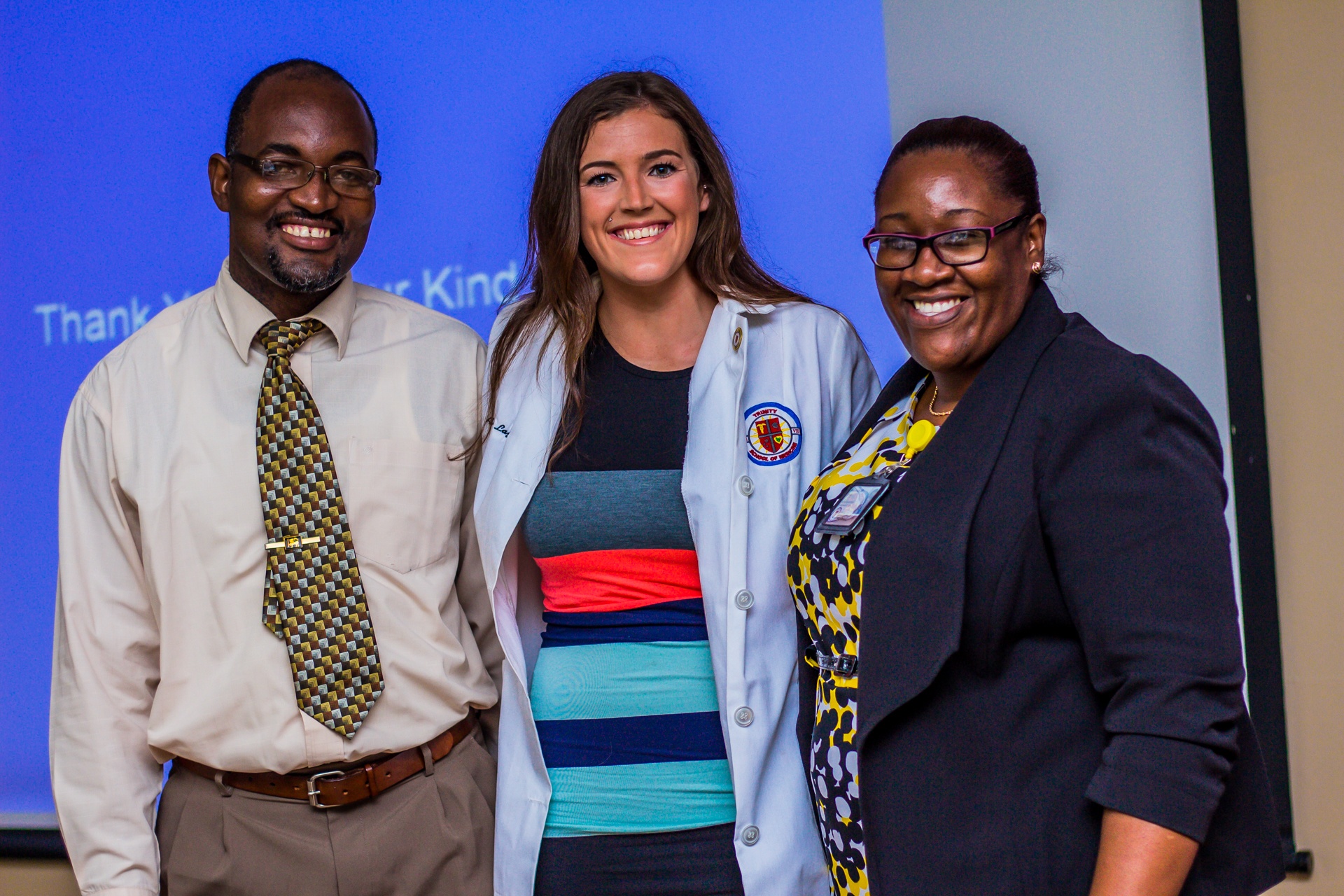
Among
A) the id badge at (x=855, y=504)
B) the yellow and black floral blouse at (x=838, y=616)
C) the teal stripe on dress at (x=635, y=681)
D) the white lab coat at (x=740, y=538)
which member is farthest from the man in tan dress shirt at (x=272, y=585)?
the id badge at (x=855, y=504)

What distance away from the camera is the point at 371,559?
5.94 feet

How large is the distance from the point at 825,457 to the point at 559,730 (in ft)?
1.89

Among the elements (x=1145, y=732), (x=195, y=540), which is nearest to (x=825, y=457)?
(x=1145, y=732)

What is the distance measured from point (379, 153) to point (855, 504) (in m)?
1.82

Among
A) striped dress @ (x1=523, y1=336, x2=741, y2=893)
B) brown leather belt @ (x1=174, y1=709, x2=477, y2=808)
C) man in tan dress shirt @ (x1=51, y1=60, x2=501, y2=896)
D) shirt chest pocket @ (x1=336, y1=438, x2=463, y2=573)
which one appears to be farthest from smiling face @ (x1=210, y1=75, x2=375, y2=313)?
brown leather belt @ (x1=174, y1=709, x2=477, y2=808)

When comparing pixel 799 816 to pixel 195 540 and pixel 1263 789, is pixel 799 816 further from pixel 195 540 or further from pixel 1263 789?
pixel 195 540

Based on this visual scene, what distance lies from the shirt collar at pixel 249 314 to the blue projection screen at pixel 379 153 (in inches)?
32.0

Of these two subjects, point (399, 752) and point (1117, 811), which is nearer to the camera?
point (1117, 811)

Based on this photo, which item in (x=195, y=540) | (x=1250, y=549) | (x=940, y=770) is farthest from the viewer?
(x=1250, y=549)

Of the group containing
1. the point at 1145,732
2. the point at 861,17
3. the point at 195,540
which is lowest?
the point at 1145,732

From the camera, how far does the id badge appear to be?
1.36 metres

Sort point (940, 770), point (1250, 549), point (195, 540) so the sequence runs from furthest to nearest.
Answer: point (1250, 549)
point (195, 540)
point (940, 770)

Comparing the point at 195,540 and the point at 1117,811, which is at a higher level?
the point at 195,540

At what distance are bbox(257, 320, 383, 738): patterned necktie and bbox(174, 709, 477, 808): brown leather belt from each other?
9 cm
